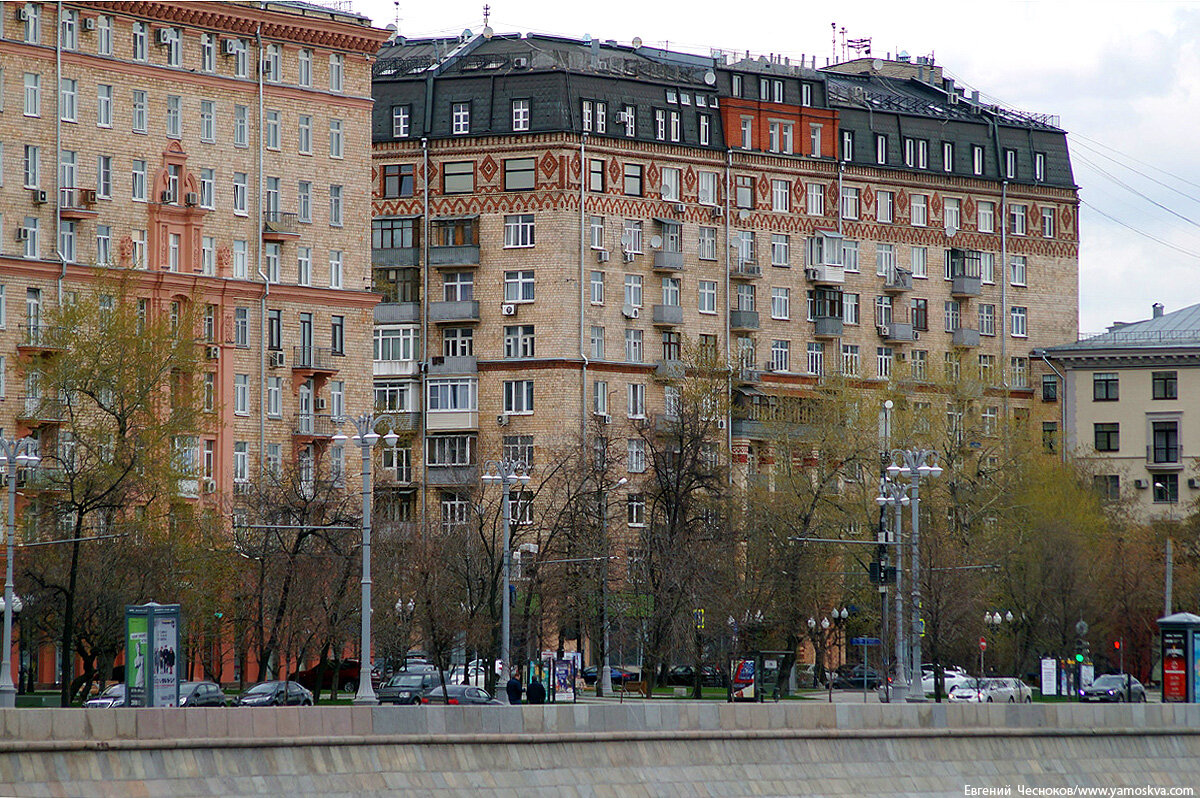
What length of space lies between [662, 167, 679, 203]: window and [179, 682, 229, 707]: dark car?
49141 millimetres

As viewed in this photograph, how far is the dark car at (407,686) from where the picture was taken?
240 ft

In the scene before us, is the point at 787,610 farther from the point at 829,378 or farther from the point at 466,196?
the point at 466,196

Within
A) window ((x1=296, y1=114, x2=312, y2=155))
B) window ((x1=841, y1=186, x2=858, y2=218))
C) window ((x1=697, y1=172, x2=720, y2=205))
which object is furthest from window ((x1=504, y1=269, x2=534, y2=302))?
window ((x1=841, y1=186, x2=858, y2=218))

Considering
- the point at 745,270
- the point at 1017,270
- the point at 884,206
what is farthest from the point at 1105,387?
the point at 745,270

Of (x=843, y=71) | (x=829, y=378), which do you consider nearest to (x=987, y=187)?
(x=843, y=71)

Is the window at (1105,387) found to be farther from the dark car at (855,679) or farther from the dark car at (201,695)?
the dark car at (201,695)

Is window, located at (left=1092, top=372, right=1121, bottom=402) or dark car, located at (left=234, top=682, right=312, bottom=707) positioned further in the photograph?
window, located at (left=1092, top=372, right=1121, bottom=402)

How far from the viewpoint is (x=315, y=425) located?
316 ft

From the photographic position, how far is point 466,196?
108 meters

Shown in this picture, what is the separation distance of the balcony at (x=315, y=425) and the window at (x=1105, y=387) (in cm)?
4573

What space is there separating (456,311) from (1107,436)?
37.2m

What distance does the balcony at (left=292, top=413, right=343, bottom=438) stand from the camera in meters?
95.7

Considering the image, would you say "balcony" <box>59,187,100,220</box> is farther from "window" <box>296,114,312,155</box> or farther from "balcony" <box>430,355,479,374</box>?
"balcony" <box>430,355,479,374</box>

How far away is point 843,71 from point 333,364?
141 ft
